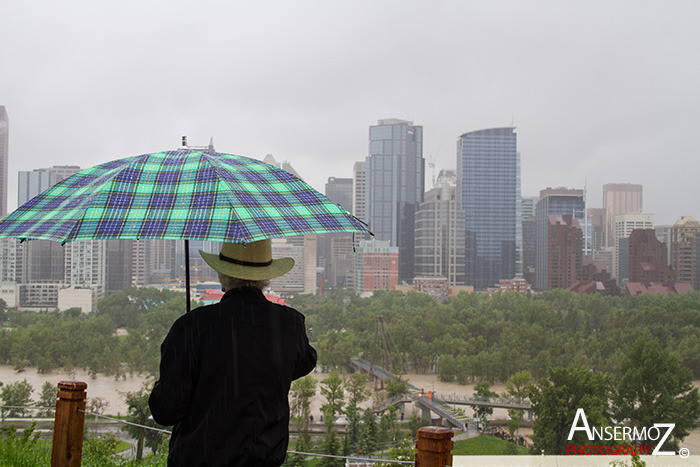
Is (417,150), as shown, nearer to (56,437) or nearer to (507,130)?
(507,130)

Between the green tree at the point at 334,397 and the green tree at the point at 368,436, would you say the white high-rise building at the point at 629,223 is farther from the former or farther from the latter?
the green tree at the point at 368,436

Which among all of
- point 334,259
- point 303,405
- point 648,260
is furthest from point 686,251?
point 303,405

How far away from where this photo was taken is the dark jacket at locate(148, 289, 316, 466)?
92 cm

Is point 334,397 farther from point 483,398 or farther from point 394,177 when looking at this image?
point 394,177

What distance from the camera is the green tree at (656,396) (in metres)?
19.1

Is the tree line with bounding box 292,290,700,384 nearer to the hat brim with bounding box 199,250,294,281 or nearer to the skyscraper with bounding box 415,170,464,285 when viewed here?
the skyscraper with bounding box 415,170,464,285

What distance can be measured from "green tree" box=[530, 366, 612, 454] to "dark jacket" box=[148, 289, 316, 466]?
702 inches

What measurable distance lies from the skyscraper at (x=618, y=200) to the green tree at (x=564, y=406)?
1252 inches

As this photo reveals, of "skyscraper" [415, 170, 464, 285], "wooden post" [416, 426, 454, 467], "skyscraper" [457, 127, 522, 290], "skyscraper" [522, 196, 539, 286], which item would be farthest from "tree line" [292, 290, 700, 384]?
"wooden post" [416, 426, 454, 467]

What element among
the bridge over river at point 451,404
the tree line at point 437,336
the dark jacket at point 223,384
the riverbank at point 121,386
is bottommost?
the riverbank at point 121,386

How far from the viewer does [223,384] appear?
93 cm

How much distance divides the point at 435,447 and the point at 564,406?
18.5 meters

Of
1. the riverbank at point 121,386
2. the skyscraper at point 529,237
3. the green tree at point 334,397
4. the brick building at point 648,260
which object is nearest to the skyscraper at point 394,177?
the skyscraper at point 529,237

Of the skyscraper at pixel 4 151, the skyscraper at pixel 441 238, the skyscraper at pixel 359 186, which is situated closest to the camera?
the skyscraper at pixel 4 151
